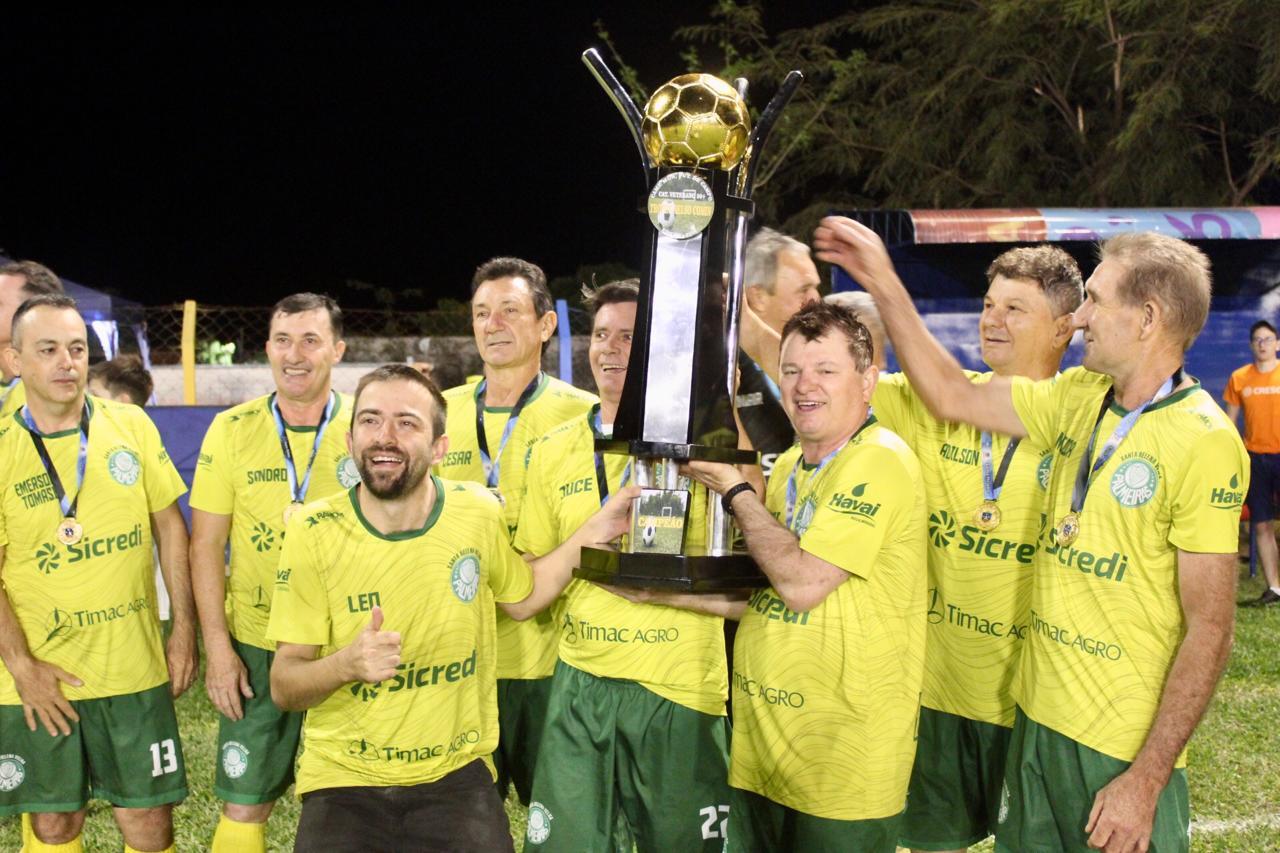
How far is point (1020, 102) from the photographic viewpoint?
15.9 meters

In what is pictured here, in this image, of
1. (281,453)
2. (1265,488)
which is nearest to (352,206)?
(1265,488)

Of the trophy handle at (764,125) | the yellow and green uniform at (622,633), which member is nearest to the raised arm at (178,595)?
the yellow and green uniform at (622,633)

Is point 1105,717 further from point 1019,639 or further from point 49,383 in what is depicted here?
point 49,383

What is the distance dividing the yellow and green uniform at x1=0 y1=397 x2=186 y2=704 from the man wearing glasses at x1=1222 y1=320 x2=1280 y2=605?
8241 mm

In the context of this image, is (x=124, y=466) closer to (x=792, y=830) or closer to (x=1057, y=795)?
A: (x=792, y=830)

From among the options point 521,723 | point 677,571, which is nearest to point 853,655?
point 677,571

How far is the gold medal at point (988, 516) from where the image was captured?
3412 millimetres

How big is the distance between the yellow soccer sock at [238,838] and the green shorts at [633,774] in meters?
1.26

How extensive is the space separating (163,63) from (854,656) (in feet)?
93.6

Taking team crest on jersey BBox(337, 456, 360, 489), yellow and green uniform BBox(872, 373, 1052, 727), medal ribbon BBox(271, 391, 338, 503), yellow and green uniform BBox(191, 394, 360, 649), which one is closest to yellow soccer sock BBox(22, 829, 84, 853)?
yellow and green uniform BBox(191, 394, 360, 649)

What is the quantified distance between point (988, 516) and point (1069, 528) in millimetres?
535

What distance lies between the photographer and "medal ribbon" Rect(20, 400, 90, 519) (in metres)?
3.89

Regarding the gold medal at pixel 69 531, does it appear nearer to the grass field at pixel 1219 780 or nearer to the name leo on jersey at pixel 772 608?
the grass field at pixel 1219 780

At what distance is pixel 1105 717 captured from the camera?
9.21ft
